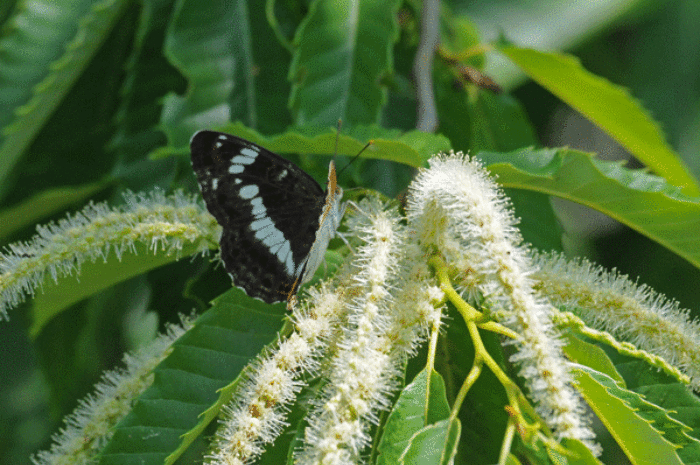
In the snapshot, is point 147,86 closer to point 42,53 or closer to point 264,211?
point 42,53

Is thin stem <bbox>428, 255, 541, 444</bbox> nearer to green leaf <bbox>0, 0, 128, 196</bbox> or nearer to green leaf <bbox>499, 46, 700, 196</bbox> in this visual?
green leaf <bbox>499, 46, 700, 196</bbox>

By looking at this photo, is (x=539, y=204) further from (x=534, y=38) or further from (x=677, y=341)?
(x=534, y=38)

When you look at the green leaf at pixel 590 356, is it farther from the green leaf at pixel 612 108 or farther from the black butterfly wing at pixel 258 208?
the green leaf at pixel 612 108

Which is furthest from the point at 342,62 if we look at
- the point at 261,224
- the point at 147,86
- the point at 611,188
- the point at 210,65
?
the point at 611,188

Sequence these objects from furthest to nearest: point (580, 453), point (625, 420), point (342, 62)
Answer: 1. point (342, 62)
2. point (625, 420)
3. point (580, 453)

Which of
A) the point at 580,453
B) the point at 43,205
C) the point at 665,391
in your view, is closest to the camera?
the point at 580,453

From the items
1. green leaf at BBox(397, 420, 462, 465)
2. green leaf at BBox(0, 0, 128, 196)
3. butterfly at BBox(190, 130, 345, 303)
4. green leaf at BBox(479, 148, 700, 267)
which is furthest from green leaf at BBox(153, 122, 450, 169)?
green leaf at BBox(0, 0, 128, 196)

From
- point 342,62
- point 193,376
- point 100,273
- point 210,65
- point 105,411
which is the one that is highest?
point 342,62
